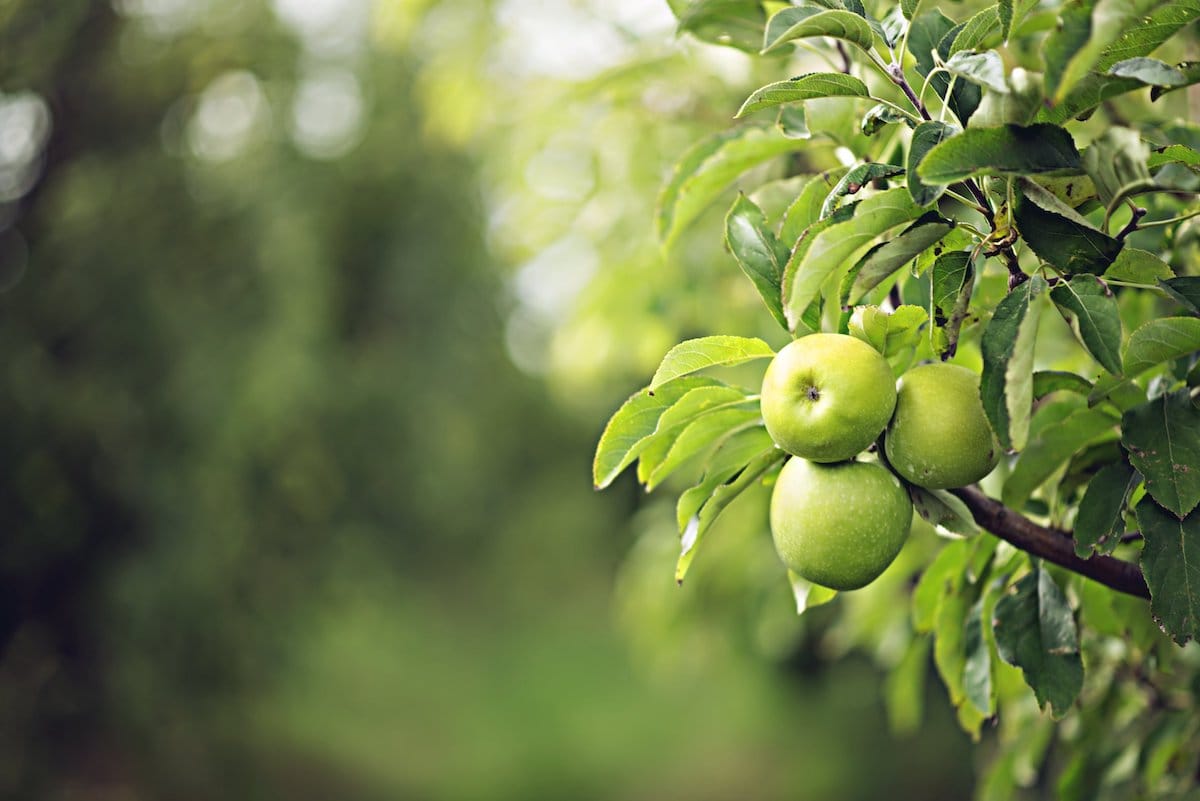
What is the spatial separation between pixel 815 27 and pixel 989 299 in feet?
1.29

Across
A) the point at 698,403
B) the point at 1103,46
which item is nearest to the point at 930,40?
the point at 1103,46

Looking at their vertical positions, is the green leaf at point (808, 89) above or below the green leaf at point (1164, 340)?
above

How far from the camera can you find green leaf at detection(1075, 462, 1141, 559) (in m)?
0.68

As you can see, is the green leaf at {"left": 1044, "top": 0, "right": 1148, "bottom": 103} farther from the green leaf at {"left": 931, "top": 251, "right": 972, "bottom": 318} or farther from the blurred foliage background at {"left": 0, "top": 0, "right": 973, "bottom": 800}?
the blurred foliage background at {"left": 0, "top": 0, "right": 973, "bottom": 800}

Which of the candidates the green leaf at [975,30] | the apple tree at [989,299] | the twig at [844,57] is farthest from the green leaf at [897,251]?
the twig at [844,57]

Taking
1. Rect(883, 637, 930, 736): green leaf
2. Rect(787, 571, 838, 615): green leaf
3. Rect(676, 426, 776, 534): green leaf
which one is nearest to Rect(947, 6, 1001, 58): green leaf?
Rect(676, 426, 776, 534): green leaf

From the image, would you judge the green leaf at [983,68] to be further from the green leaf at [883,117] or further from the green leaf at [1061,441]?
the green leaf at [1061,441]

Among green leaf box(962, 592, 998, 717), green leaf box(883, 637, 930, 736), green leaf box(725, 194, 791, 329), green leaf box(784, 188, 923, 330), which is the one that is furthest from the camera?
green leaf box(883, 637, 930, 736)

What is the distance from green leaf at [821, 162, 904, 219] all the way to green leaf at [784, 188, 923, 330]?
24 millimetres

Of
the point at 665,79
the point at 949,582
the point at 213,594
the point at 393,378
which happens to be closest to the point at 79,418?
the point at 213,594

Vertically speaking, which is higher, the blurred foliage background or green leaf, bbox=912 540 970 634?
green leaf, bbox=912 540 970 634

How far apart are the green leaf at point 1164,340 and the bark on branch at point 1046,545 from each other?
156 millimetres

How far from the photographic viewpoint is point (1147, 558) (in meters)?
0.65

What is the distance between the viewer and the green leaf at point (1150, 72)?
507 mm
